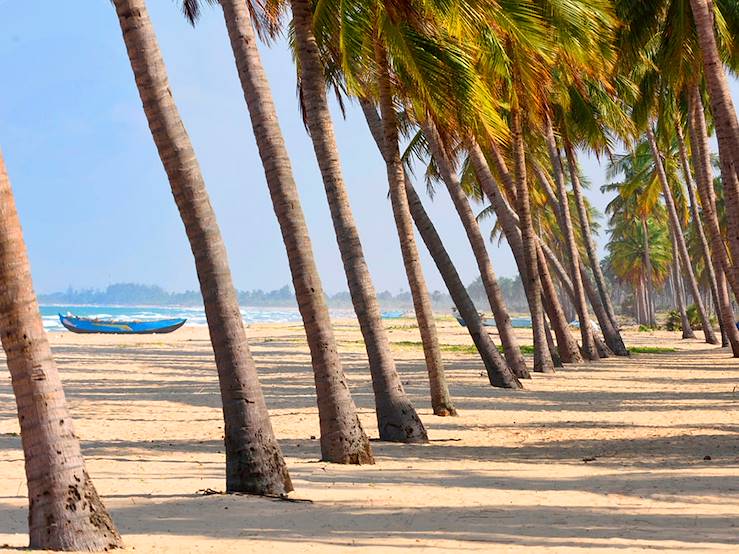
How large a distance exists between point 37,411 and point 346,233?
6.22 meters

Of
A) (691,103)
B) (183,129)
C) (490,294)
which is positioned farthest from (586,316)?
(183,129)

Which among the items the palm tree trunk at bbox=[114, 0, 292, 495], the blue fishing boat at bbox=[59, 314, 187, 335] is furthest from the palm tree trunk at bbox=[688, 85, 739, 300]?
the blue fishing boat at bbox=[59, 314, 187, 335]

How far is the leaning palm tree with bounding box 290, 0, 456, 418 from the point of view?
11.1m

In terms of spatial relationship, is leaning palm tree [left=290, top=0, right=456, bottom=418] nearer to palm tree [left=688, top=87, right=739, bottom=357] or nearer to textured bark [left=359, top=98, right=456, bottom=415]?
textured bark [left=359, top=98, right=456, bottom=415]

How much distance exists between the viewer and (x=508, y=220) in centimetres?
2322

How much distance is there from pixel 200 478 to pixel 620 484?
3.82m

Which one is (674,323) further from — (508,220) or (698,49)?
(698,49)

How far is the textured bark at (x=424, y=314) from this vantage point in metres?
13.7

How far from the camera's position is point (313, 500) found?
779cm

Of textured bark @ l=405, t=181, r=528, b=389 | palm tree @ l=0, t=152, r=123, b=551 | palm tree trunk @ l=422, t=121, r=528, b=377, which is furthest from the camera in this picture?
palm tree trunk @ l=422, t=121, r=528, b=377

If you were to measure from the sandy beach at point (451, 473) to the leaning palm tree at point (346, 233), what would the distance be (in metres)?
0.53

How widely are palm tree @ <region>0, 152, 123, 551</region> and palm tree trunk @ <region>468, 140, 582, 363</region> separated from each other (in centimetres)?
1414

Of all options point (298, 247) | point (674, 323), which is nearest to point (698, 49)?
point (298, 247)

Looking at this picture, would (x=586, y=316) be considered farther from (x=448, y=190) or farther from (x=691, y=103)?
(x=448, y=190)
